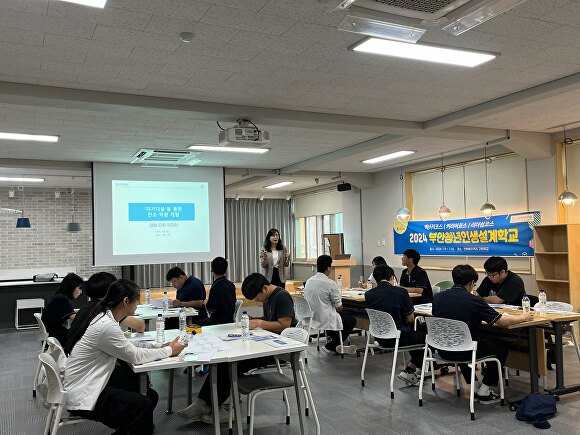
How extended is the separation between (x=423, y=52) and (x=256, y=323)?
2556mm

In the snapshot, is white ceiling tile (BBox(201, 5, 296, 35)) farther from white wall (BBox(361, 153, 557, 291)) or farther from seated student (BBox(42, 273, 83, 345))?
white wall (BBox(361, 153, 557, 291))

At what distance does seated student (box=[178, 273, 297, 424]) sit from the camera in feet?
13.4

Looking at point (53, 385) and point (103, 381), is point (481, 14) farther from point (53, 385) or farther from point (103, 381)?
point (53, 385)

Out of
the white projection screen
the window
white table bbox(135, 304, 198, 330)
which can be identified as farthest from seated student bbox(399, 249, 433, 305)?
the window

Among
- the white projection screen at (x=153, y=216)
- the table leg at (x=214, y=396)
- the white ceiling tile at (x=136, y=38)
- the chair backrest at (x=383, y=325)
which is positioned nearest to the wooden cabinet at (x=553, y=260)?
the chair backrest at (x=383, y=325)

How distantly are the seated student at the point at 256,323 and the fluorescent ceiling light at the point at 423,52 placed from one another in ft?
6.55

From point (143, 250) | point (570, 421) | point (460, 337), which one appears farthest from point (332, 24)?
point (143, 250)

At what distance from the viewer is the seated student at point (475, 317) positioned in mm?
4172

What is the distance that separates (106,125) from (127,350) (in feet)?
11.9

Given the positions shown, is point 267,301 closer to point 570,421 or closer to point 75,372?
point 75,372

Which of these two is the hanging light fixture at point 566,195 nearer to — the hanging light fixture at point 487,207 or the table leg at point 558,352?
the hanging light fixture at point 487,207

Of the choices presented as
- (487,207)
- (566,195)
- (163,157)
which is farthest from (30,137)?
(566,195)

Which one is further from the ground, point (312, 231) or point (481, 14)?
point (481, 14)

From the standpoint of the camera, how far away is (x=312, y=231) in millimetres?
14234
